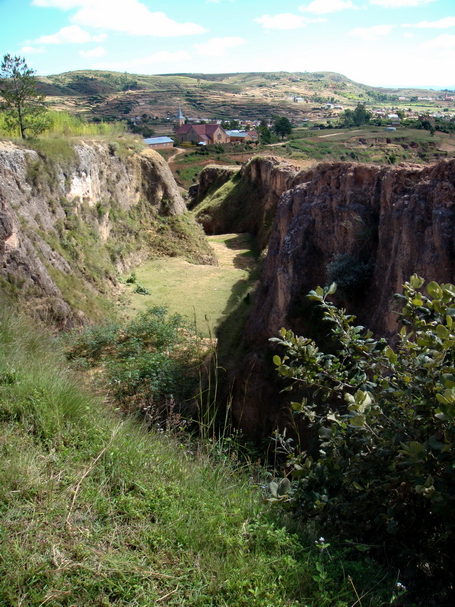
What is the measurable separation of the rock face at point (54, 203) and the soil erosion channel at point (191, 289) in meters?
1.87

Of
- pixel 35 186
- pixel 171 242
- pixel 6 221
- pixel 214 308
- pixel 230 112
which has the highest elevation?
pixel 230 112

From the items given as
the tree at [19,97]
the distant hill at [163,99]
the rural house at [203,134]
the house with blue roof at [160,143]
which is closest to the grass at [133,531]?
the tree at [19,97]

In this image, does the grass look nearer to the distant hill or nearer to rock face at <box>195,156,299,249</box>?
rock face at <box>195,156,299,249</box>

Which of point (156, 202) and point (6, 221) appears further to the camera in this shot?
point (156, 202)

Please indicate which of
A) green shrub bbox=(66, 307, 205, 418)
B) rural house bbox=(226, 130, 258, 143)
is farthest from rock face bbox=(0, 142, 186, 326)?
rural house bbox=(226, 130, 258, 143)

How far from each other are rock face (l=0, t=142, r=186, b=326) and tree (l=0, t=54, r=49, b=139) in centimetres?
157

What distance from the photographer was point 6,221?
37.2 feet

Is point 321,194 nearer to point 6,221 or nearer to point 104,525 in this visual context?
point 6,221

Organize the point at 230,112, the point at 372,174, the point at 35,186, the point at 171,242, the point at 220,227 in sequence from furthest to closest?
the point at 230,112 < the point at 220,227 < the point at 171,242 < the point at 35,186 < the point at 372,174

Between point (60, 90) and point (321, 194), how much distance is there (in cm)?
14184

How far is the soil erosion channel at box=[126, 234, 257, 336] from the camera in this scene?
15594mm

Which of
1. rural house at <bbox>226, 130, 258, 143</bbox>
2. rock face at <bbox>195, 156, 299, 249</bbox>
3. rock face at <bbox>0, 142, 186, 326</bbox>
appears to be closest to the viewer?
rock face at <bbox>0, 142, 186, 326</bbox>

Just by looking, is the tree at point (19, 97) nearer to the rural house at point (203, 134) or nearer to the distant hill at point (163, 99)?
the rural house at point (203, 134)

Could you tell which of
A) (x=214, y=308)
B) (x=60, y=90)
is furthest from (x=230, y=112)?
(x=214, y=308)
